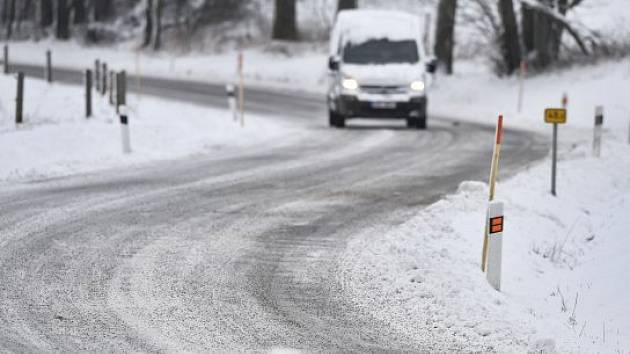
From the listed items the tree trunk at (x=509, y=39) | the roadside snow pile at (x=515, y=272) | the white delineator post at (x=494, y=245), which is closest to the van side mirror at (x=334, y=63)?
the roadside snow pile at (x=515, y=272)

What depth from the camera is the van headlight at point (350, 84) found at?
21111mm

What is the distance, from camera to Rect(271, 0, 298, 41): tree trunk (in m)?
40.4

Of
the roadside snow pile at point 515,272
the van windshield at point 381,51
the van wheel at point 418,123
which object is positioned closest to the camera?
the roadside snow pile at point 515,272

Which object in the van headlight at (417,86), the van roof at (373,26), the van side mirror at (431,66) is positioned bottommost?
the van headlight at (417,86)

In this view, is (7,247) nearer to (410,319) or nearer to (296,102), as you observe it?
(410,319)

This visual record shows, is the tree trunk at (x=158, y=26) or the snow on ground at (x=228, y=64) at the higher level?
the tree trunk at (x=158, y=26)

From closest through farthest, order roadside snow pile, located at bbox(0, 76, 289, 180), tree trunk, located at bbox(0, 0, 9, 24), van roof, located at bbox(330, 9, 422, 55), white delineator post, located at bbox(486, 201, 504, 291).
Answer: white delineator post, located at bbox(486, 201, 504, 291), roadside snow pile, located at bbox(0, 76, 289, 180), van roof, located at bbox(330, 9, 422, 55), tree trunk, located at bbox(0, 0, 9, 24)

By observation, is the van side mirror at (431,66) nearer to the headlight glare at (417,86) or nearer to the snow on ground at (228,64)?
the headlight glare at (417,86)

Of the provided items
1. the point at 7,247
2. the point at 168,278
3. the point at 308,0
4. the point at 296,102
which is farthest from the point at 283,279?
the point at 308,0

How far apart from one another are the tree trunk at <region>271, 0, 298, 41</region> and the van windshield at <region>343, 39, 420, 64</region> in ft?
63.0

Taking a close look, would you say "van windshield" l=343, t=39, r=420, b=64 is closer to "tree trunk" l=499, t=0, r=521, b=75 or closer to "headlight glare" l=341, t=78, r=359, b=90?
"headlight glare" l=341, t=78, r=359, b=90

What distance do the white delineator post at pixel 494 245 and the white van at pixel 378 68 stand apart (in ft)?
43.3

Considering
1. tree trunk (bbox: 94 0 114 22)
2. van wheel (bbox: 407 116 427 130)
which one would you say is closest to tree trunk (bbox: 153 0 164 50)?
tree trunk (bbox: 94 0 114 22)

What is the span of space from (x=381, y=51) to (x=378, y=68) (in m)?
0.56
